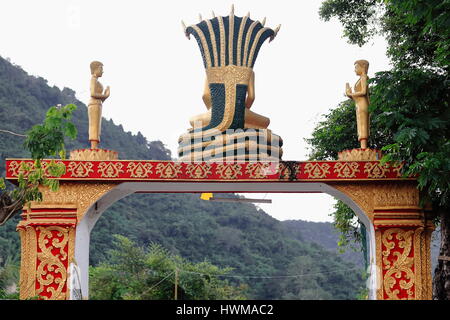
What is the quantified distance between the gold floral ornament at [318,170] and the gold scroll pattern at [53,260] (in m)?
3.56

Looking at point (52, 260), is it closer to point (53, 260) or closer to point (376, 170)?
point (53, 260)

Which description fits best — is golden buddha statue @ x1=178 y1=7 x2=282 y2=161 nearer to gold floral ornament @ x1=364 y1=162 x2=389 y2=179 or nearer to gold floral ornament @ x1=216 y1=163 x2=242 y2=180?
gold floral ornament @ x1=216 y1=163 x2=242 y2=180

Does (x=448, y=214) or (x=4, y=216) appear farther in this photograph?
(x=448, y=214)

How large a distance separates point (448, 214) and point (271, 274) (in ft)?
73.5

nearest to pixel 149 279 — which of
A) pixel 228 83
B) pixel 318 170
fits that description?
pixel 228 83

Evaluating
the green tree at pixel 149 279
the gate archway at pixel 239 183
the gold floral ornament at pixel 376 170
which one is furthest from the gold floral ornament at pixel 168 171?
the green tree at pixel 149 279

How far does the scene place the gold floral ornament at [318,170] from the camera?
10773mm

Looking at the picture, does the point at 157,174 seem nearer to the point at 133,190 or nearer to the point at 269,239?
the point at 133,190

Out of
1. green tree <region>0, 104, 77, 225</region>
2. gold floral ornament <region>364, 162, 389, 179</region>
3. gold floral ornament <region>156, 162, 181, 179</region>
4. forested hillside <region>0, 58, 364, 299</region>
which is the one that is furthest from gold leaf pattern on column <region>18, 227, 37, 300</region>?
forested hillside <region>0, 58, 364, 299</region>

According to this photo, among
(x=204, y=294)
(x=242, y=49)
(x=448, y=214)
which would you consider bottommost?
(x=204, y=294)

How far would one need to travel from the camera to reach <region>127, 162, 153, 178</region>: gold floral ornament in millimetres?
10781

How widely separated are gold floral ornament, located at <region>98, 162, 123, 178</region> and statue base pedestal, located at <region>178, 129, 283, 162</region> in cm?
108

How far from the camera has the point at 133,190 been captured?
11.7 meters
